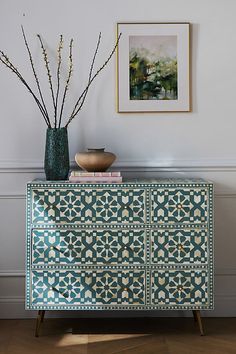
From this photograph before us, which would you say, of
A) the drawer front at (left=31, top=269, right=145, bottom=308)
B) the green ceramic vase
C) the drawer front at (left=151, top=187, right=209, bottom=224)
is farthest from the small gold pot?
the drawer front at (left=31, top=269, right=145, bottom=308)

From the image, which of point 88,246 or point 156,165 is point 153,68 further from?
point 88,246

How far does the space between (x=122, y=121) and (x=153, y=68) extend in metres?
0.37

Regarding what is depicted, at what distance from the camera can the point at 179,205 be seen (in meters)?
3.40

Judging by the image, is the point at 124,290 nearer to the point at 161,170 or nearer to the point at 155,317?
the point at 155,317

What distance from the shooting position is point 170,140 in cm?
383

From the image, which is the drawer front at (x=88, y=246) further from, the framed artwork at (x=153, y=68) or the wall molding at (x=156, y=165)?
the framed artwork at (x=153, y=68)

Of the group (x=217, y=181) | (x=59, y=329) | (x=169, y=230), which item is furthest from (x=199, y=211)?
(x=59, y=329)

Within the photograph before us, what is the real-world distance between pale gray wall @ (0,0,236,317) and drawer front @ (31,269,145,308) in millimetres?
491

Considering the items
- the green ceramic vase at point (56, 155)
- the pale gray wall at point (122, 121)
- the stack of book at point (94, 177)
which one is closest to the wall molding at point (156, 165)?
the pale gray wall at point (122, 121)

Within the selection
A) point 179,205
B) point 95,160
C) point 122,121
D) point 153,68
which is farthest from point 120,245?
point 153,68

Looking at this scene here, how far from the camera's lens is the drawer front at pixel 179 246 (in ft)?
11.2

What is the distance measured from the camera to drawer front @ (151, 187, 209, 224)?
3391 mm

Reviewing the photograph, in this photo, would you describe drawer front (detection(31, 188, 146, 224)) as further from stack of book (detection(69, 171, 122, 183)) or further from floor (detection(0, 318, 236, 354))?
floor (detection(0, 318, 236, 354))

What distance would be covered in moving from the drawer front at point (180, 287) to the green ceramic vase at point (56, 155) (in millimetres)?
775
